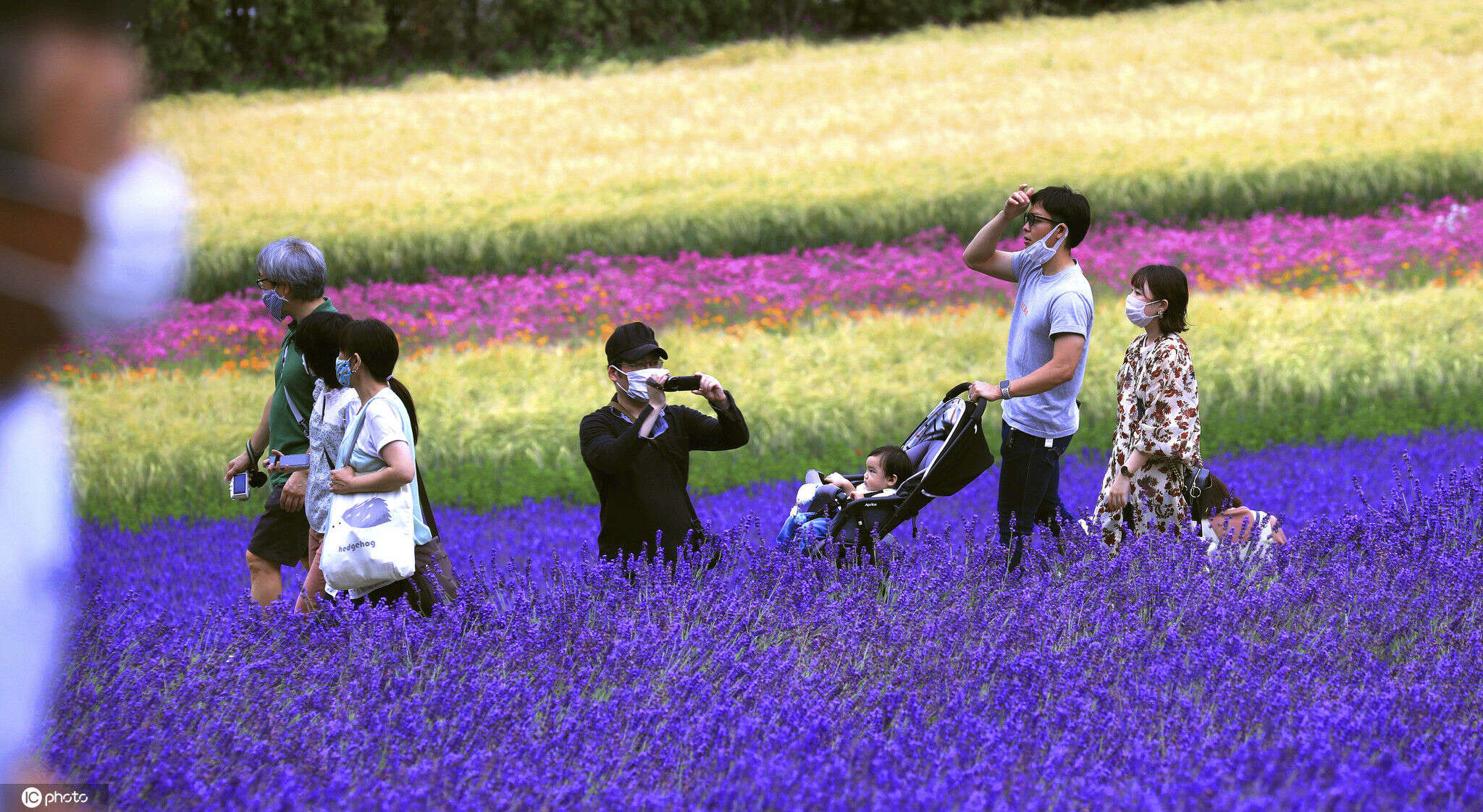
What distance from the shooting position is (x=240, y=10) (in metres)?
26.1

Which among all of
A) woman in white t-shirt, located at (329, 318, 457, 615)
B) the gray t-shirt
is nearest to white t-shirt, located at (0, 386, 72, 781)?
woman in white t-shirt, located at (329, 318, 457, 615)

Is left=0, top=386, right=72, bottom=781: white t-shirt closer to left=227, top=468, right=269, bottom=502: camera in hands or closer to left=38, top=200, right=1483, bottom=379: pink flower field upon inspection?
left=227, top=468, right=269, bottom=502: camera in hands

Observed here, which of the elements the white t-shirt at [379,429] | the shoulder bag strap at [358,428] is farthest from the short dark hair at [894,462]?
the shoulder bag strap at [358,428]

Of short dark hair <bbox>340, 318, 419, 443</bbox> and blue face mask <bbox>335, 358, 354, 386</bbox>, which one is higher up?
short dark hair <bbox>340, 318, 419, 443</bbox>

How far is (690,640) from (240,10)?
26.3 meters

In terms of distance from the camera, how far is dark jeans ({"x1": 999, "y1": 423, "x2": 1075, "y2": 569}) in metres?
4.75

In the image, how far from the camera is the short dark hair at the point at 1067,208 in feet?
15.1

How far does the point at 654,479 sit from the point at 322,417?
113 centimetres

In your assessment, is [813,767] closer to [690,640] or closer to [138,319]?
[690,640]

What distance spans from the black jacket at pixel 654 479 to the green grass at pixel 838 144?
8.87m

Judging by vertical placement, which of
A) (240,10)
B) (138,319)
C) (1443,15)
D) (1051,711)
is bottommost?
(1051,711)

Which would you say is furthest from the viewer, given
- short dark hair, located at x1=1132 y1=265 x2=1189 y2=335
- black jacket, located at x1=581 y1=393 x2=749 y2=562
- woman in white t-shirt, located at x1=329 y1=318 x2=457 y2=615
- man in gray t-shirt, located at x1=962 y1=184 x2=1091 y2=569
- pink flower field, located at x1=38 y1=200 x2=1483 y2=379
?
pink flower field, located at x1=38 y1=200 x2=1483 y2=379

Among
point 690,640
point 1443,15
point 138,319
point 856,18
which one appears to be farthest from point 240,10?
point 138,319

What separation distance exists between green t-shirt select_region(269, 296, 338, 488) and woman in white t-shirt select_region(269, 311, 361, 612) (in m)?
0.24
